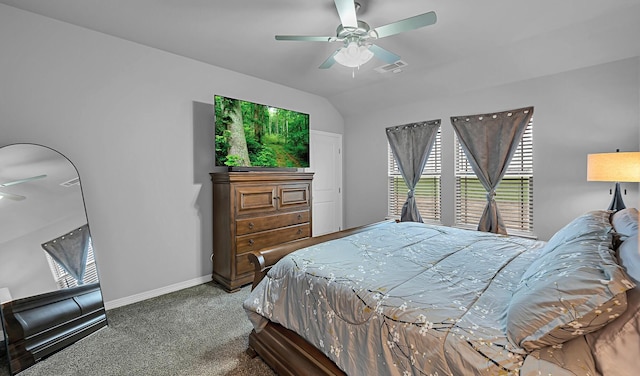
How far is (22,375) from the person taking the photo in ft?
5.98

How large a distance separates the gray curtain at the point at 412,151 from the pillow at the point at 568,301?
3.07 meters

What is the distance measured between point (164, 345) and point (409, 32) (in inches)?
138

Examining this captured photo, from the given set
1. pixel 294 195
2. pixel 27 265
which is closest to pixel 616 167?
pixel 294 195

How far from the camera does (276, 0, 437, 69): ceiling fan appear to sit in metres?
1.90

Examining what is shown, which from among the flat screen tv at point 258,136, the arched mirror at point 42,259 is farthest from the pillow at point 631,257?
the arched mirror at point 42,259

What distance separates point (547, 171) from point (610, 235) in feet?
7.22

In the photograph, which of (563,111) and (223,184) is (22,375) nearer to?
(223,184)

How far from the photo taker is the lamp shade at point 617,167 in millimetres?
2178

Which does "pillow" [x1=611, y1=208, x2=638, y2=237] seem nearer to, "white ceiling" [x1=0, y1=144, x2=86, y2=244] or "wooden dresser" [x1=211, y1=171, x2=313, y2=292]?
"wooden dresser" [x1=211, y1=171, x2=313, y2=292]

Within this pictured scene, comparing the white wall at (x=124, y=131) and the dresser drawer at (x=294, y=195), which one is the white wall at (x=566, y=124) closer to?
the dresser drawer at (x=294, y=195)

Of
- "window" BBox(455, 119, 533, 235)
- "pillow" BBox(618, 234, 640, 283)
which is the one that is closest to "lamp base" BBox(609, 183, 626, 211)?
"window" BBox(455, 119, 533, 235)

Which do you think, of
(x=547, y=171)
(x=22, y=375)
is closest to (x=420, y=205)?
(x=547, y=171)

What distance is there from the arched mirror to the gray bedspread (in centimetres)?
159

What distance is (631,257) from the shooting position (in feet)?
3.70
